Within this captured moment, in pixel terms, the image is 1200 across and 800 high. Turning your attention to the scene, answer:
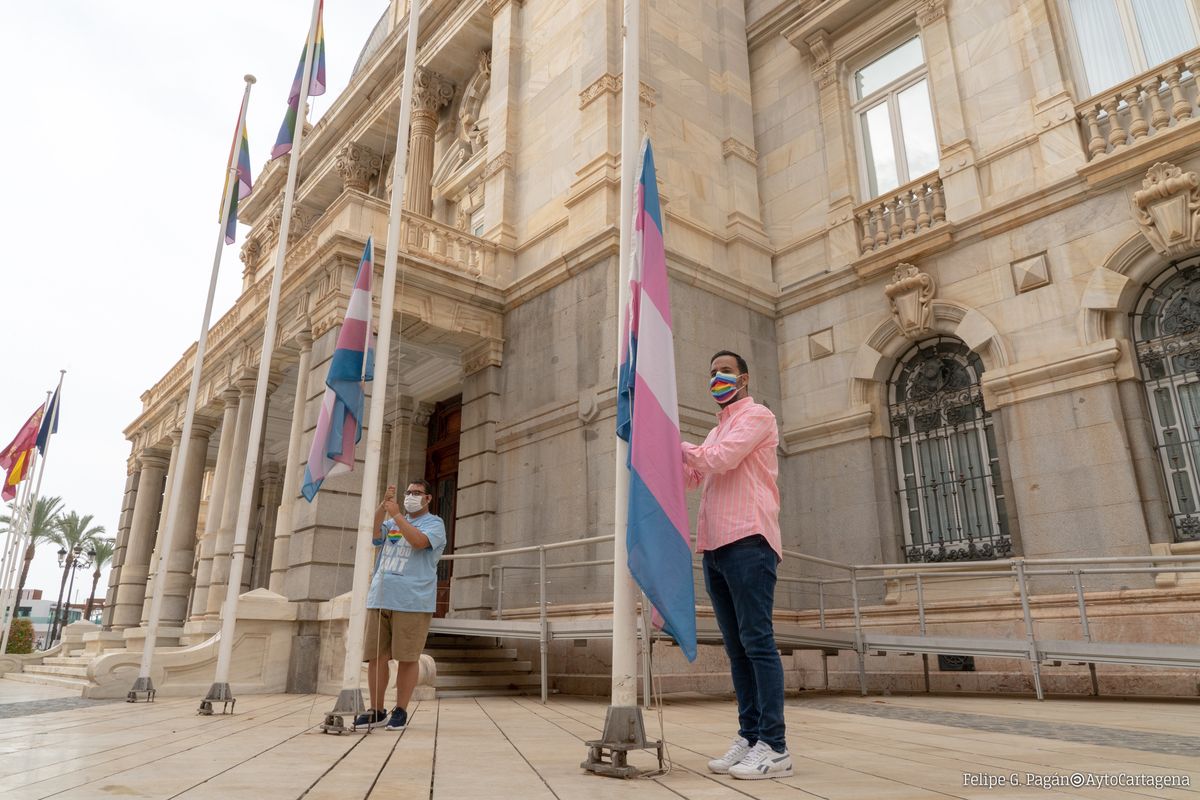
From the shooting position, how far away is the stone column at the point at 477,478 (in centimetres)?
1298

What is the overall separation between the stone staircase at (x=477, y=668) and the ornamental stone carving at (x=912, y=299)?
25.6 ft

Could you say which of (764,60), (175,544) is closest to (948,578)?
(764,60)

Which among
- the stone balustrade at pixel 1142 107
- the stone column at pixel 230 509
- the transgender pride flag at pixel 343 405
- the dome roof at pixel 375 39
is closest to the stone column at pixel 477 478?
the stone column at pixel 230 509

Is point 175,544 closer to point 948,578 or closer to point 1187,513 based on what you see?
point 948,578

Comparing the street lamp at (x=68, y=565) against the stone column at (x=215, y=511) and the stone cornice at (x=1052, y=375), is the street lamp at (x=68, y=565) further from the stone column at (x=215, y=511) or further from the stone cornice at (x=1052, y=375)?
the stone cornice at (x=1052, y=375)

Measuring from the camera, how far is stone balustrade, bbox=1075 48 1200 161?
985cm

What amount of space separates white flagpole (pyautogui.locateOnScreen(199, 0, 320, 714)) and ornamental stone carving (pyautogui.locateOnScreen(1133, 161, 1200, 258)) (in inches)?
420

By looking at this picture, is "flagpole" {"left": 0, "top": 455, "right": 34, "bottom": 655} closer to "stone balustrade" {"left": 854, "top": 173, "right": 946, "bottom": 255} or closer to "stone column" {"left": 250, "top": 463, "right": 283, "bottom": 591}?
"stone column" {"left": 250, "top": 463, "right": 283, "bottom": 591}

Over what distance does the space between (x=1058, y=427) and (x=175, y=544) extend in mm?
19315

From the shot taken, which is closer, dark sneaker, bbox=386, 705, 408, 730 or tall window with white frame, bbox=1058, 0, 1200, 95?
dark sneaker, bbox=386, 705, 408, 730

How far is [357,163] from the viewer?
23.5 meters

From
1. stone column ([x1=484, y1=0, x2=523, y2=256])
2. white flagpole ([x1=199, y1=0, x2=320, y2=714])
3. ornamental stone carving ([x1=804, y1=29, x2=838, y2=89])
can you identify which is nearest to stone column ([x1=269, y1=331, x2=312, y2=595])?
white flagpole ([x1=199, y1=0, x2=320, y2=714])

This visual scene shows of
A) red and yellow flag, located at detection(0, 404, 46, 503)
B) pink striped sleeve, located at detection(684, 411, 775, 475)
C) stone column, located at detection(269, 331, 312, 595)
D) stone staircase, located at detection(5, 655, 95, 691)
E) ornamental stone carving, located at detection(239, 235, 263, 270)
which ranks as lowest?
stone staircase, located at detection(5, 655, 95, 691)

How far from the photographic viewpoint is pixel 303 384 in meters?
13.3
